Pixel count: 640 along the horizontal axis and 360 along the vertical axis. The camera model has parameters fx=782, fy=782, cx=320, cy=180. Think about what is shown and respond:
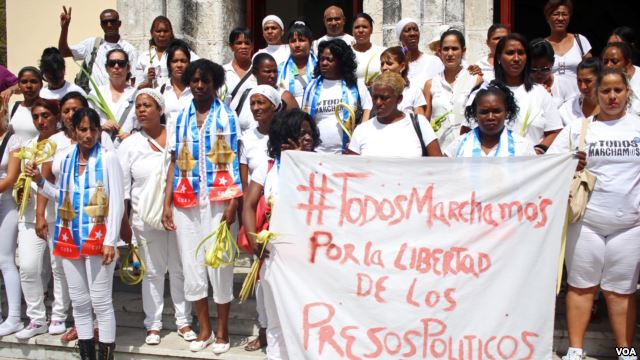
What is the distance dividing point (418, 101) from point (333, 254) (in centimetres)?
199

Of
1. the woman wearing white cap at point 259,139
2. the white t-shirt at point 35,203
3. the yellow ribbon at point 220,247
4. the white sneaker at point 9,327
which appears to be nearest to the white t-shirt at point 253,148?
the woman wearing white cap at point 259,139

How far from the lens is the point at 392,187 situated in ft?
16.3

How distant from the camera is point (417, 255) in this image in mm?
4883

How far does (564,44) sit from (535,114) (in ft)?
5.59

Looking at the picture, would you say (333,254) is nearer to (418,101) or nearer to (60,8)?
(418,101)

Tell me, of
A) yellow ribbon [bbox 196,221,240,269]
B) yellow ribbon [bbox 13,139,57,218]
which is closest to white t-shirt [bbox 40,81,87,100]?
yellow ribbon [bbox 13,139,57,218]

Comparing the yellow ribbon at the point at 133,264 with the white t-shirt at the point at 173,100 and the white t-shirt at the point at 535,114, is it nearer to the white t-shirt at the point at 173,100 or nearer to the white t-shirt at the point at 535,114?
the white t-shirt at the point at 173,100

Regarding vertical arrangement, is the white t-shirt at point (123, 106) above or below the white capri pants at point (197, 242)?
above

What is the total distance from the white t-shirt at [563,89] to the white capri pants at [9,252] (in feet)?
15.2

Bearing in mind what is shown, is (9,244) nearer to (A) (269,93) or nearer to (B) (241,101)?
(B) (241,101)

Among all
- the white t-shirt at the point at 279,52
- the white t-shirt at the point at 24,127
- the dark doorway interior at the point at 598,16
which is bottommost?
the white t-shirt at the point at 24,127

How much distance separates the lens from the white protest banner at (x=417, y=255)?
481 cm

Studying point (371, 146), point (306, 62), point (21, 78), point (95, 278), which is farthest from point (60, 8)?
point (371, 146)

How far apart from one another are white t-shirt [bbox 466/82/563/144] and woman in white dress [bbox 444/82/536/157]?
1.21 feet
